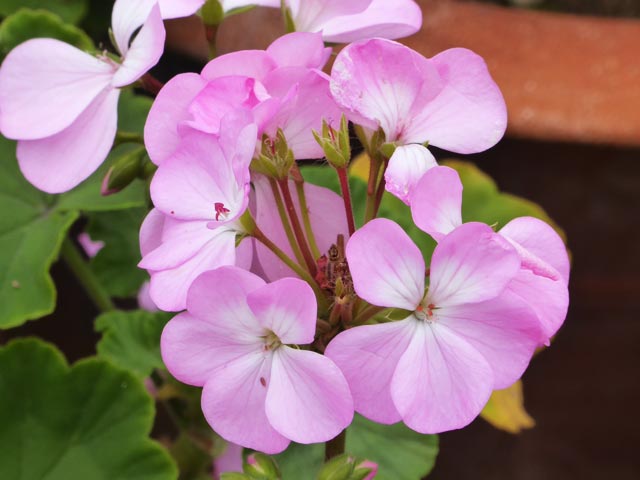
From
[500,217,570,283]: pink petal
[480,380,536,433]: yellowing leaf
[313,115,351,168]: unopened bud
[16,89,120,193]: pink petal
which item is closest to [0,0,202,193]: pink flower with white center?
[16,89,120,193]: pink petal

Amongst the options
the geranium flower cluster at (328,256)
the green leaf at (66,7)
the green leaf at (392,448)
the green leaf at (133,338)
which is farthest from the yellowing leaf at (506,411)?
the green leaf at (66,7)

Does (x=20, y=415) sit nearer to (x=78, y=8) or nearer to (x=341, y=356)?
(x=341, y=356)

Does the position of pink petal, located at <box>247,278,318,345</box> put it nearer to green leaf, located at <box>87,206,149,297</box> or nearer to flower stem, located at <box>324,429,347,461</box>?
flower stem, located at <box>324,429,347,461</box>

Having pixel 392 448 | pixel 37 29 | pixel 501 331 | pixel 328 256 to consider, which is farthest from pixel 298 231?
pixel 37 29

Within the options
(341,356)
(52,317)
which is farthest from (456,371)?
(52,317)

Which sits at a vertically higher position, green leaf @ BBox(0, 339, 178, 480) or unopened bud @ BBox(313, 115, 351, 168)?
unopened bud @ BBox(313, 115, 351, 168)

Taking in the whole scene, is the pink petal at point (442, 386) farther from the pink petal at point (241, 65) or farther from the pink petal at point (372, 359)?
the pink petal at point (241, 65)

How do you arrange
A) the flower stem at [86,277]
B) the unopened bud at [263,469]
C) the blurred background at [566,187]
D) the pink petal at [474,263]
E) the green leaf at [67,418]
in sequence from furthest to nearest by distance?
the blurred background at [566,187]
the flower stem at [86,277]
the green leaf at [67,418]
the unopened bud at [263,469]
the pink petal at [474,263]
